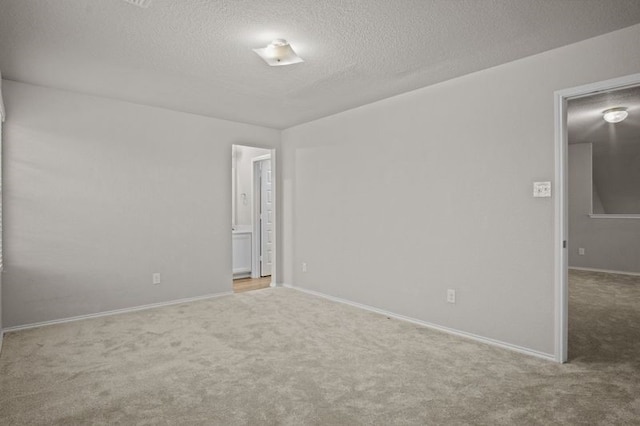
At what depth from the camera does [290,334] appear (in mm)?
3410

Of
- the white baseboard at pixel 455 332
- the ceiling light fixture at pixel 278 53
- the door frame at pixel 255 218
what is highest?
the ceiling light fixture at pixel 278 53

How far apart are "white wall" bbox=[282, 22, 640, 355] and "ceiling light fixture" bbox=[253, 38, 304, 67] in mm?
1581

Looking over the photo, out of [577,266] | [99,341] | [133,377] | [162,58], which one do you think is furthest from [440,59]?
[577,266]

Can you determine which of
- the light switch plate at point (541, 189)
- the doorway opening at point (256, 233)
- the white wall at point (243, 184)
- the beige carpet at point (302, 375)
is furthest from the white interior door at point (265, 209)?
the light switch plate at point (541, 189)

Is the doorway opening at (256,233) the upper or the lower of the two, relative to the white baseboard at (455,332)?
upper

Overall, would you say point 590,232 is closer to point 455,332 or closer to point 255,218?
point 455,332

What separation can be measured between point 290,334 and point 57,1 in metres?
2.97

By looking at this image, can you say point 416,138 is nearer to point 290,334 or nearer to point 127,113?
point 290,334

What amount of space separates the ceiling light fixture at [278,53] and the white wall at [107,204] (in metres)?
2.26

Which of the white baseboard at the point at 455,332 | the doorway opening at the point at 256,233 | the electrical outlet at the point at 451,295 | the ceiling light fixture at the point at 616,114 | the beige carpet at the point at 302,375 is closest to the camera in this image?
the beige carpet at the point at 302,375

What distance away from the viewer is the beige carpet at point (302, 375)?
2064 millimetres

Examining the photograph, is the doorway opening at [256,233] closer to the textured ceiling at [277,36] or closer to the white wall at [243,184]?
the white wall at [243,184]

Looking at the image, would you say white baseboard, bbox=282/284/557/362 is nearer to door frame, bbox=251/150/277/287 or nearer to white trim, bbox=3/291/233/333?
white trim, bbox=3/291/233/333

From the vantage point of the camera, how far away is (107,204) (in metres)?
4.06
